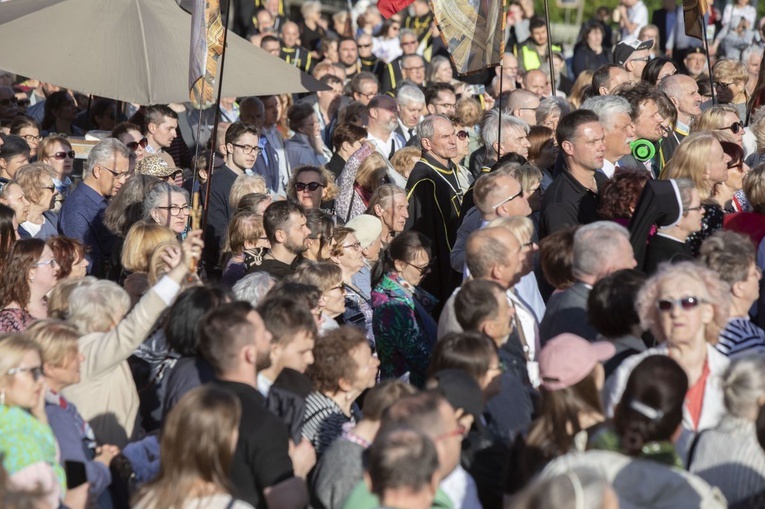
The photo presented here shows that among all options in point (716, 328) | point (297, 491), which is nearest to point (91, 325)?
point (297, 491)

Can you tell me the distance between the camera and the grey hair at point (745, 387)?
436cm

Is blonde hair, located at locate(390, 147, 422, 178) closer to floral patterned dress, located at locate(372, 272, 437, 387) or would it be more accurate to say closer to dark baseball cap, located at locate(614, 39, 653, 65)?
floral patterned dress, located at locate(372, 272, 437, 387)

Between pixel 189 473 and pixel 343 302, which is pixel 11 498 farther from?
pixel 343 302

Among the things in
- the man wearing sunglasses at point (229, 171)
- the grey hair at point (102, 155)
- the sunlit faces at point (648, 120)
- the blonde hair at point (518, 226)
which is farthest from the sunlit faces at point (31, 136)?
the blonde hair at point (518, 226)

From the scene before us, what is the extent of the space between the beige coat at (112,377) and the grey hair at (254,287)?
89 centimetres

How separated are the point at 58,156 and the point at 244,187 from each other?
1.90 meters

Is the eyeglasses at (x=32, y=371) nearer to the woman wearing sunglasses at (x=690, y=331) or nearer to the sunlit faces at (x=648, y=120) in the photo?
the woman wearing sunglasses at (x=690, y=331)

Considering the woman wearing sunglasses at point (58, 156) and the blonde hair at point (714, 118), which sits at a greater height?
the blonde hair at point (714, 118)

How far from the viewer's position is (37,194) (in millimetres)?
8773

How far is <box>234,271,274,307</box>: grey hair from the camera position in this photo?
6375 mm

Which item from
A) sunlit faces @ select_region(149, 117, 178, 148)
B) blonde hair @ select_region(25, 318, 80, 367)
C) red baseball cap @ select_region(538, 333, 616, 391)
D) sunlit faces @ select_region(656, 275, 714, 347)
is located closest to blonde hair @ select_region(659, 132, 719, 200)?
sunlit faces @ select_region(656, 275, 714, 347)

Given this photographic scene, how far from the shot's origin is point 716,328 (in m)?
5.21

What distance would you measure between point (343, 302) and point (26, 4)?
5.23m

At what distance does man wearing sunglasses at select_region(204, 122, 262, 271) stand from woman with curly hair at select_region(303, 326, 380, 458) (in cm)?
390
